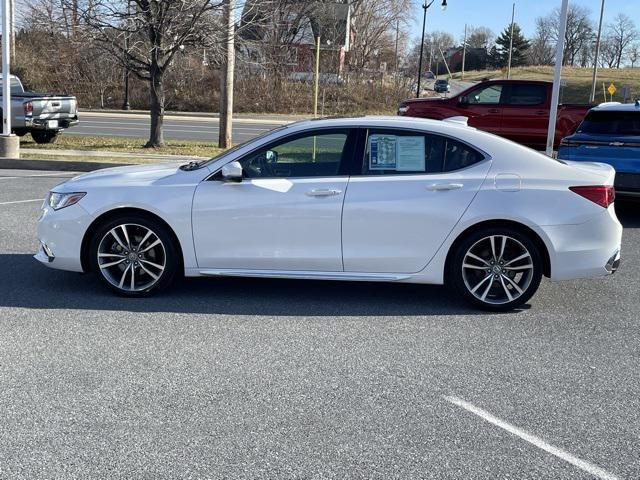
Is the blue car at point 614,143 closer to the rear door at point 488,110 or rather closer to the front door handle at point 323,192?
the front door handle at point 323,192

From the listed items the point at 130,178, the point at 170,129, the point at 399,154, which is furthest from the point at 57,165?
the point at 170,129

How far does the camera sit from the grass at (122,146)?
1820 cm

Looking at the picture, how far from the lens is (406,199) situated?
5.66 meters

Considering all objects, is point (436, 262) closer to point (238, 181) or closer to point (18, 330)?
point (238, 181)

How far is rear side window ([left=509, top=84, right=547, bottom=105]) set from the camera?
647 inches

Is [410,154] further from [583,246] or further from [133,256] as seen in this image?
[133,256]

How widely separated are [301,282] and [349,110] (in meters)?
39.4

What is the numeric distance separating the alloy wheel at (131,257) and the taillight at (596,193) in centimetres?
346

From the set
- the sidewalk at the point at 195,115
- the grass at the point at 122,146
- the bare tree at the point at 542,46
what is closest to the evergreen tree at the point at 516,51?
the bare tree at the point at 542,46

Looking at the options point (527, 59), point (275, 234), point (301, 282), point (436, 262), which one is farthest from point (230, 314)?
point (527, 59)

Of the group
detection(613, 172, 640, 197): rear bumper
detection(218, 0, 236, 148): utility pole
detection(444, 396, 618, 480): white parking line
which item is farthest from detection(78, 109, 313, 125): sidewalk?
detection(444, 396, 618, 480): white parking line

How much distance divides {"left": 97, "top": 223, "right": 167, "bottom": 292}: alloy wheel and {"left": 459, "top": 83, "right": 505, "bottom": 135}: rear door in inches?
472

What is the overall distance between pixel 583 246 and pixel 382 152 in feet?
5.95

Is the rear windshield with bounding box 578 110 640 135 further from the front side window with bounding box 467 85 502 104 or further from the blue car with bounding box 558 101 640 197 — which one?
the front side window with bounding box 467 85 502 104
